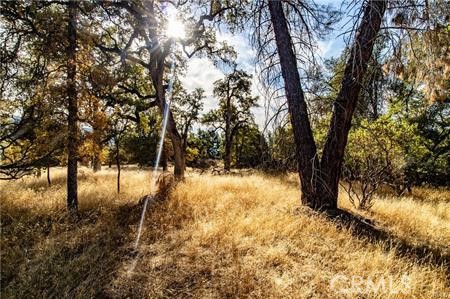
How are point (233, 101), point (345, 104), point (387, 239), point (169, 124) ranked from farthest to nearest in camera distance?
1. point (233, 101)
2. point (169, 124)
3. point (345, 104)
4. point (387, 239)

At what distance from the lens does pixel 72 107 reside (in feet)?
21.6

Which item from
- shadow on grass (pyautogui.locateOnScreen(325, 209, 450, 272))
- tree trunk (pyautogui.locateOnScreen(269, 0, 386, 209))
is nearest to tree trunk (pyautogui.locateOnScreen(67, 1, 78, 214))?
tree trunk (pyautogui.locateOnScreen(269, 0, 386, 209))

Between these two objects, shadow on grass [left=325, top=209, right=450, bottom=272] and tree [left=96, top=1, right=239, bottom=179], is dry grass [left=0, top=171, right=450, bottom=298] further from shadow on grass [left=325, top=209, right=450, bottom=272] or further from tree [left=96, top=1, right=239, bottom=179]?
tree [left=96, top=1, right=239, bottom=179]

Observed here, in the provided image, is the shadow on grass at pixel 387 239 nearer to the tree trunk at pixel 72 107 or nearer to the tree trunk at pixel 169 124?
the tree trunk at pixel 72 107

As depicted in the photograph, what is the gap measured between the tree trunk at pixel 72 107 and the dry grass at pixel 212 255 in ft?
2.16

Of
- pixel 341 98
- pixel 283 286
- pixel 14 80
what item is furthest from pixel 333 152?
pixel 14 80

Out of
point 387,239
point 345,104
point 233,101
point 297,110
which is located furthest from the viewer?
point 233,101

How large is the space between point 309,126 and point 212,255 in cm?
332

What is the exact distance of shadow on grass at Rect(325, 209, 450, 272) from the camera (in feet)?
13.4

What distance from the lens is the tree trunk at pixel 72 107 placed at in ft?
21.3

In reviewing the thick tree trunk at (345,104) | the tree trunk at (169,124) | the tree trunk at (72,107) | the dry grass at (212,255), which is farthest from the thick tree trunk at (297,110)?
the tree trunk at (169,124)

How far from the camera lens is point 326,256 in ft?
12.6

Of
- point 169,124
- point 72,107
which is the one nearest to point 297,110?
point 72,107

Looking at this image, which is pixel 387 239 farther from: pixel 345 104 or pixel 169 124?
pixel 169 124
